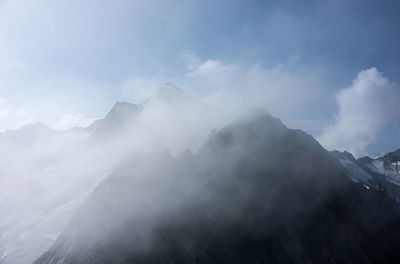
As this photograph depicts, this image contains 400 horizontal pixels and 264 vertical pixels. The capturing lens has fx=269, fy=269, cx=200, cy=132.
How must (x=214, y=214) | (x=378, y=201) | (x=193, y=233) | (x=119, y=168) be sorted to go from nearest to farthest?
(x=193, y=233) < (x=214, y=214) < (x=119, y=168) < (x=378, y=201)

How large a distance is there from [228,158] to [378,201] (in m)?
113

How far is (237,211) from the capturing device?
128 metres

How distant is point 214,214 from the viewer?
124 metres

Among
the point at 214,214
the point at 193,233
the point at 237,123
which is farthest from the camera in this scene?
the point at 237,123

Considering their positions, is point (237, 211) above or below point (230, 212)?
below

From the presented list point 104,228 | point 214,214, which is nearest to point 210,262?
point 214,214

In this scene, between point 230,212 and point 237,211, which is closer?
point 230,212

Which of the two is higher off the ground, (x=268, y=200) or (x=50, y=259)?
(x=50, y=259)

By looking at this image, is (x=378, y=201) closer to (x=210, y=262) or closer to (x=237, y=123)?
(x=237, y=123)

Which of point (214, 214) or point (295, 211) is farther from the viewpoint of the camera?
point (295, 211)

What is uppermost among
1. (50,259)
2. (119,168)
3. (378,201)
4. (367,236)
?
(119,168)

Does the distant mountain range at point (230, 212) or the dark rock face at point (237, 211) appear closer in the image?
the dark rock face at point (237, 211)

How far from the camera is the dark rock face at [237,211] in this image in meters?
107

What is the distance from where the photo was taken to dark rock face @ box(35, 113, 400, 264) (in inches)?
4201
